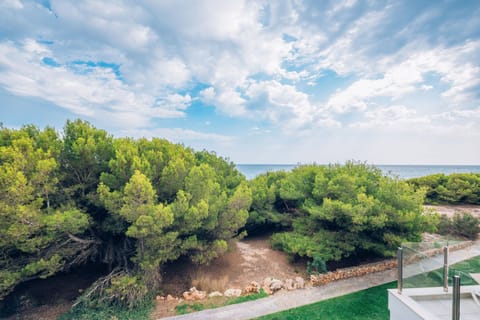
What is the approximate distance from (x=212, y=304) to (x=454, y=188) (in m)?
21.7

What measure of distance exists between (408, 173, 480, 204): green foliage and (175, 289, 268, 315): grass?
1916cm

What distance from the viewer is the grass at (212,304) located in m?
7.33

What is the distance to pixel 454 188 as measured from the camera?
18766mm

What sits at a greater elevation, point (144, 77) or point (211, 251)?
point (144, 77)

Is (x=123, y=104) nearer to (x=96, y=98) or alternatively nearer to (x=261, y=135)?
(x=96, y=98)

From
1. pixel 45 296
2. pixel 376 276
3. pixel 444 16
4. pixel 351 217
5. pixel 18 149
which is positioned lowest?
pixel 45 296

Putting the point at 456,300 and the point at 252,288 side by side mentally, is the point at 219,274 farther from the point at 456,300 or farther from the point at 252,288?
the point at 456,300

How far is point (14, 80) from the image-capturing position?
9.15 m

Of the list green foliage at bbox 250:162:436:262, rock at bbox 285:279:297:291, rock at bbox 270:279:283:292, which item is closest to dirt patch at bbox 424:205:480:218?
green foliage at bbox 250:162:436:262

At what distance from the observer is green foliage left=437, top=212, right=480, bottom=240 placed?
12977mm

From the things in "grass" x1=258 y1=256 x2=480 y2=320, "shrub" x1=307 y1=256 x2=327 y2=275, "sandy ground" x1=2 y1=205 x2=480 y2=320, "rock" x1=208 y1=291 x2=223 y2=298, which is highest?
"shrub" x1=307 y1=256 x2=327 y2=275

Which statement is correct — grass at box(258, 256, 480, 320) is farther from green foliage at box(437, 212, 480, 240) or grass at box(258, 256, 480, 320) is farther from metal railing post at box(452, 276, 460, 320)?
green foliage at box(437, 212, 480, 240)

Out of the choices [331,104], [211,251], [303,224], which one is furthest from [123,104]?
[331,104]

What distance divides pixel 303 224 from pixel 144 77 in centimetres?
1178
